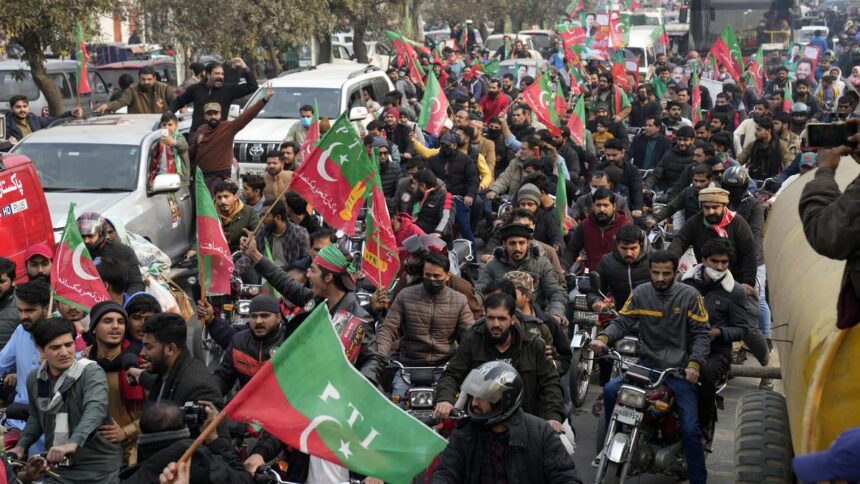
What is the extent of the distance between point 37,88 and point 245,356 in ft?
63.3

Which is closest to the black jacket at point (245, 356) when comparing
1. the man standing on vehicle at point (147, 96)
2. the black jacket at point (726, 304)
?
the black jacket at point (726, 304)

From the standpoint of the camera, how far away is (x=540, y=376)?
7.58 m

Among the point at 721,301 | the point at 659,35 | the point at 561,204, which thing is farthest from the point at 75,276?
the point at 659,35

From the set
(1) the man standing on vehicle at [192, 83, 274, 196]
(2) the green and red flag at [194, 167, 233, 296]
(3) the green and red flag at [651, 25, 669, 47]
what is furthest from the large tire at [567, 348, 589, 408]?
(3) the green and red flag at [651, 25, 669, 47]

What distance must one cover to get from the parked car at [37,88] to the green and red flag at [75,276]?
15.7 meters

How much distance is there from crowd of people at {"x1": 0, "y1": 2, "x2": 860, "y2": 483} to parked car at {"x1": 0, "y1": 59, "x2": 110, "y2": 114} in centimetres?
875

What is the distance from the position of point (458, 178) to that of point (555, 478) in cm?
977

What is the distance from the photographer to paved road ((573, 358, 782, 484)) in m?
9.10

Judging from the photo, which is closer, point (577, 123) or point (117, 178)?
point (117, 178)

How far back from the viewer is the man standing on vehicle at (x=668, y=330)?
8.39 meters

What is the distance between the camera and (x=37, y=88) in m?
25.7

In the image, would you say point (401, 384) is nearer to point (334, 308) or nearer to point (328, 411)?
point (334, 308)

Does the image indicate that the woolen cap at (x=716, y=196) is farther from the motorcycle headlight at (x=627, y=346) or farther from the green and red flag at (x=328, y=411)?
the green and red flag at (x=328, y=411)

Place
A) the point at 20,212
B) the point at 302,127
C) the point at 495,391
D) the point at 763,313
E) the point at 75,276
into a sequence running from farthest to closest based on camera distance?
the point at 302,127, the point at 763,313, the point at 20,212, the point at 75,276, the point at 495,391
